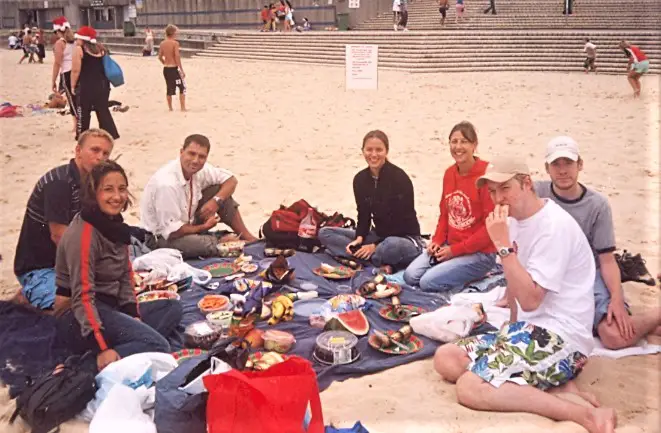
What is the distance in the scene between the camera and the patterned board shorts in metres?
3.08

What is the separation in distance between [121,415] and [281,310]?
58.9 inches

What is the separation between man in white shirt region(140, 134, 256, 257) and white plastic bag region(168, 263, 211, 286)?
47 centimetres

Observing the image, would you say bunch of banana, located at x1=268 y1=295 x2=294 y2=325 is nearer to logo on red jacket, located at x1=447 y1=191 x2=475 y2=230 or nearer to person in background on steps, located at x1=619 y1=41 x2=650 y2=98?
logo on red jacket, located at x1=447 y1=191 x2=475 y2=230

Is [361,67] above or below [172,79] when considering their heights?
above

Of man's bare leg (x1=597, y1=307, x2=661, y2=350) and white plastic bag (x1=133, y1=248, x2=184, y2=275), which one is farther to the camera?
white plastic bag (x1=133, y1=248, x2=184, y2=275)

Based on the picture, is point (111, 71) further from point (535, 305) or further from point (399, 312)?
point (535, 305)

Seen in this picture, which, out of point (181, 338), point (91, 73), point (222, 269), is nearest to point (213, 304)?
point (181, 338)

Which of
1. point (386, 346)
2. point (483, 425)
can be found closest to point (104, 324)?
point (386, 346)

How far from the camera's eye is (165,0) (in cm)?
4194

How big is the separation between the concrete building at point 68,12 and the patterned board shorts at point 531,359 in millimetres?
48833

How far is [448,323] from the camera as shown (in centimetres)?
395

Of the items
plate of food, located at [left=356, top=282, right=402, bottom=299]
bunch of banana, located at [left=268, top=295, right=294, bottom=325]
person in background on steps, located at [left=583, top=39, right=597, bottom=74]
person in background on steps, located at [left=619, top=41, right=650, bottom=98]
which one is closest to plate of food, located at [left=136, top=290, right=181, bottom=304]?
bunch of banana, located at [left=268, top=295, right=294, bottom=325]

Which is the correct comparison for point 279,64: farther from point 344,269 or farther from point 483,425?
point 483,425

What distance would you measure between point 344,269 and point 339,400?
187cm
